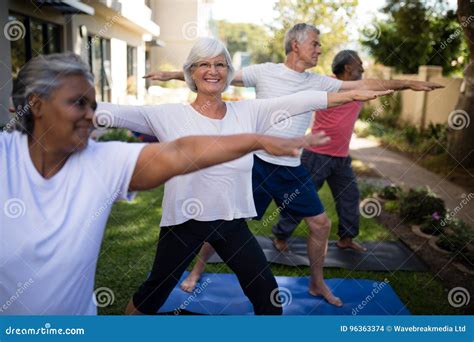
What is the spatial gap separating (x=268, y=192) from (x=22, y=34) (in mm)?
3626

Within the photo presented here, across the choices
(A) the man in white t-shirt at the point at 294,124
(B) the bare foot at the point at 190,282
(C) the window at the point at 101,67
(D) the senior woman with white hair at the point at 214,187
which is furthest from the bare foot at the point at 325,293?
(C) the window at the point at 101,67

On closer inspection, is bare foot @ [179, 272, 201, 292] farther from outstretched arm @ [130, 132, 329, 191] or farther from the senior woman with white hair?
outstretched arm @ [130, 132, 329, 191]

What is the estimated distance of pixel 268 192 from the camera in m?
2.86

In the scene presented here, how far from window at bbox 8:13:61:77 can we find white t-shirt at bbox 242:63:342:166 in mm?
3026

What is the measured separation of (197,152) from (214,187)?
30.2 inches

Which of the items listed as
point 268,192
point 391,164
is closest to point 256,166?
point 268,192

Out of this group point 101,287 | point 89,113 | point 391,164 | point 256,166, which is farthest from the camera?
point 391,164

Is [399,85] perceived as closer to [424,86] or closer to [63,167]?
[424,86]

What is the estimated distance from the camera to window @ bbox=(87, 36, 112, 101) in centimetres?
528

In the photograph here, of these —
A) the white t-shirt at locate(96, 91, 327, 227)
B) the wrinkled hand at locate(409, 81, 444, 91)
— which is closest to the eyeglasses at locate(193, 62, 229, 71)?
the white t-shirt at locate(96, 91, 327, 227)

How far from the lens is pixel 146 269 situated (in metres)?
3.33

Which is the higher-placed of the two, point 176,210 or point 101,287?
point 176,210

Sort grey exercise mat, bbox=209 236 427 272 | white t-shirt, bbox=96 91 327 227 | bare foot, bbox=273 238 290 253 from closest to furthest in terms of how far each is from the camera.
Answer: white t-shirt, bbox=96 91 327 227
grey exercise mat, bbox=209 236 427 272
bare foot, bbox=273 238 290 253
